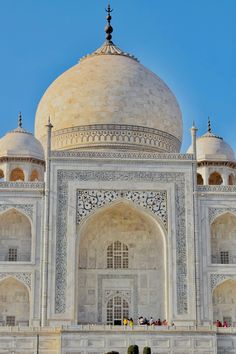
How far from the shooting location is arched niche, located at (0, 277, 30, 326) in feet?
66.1

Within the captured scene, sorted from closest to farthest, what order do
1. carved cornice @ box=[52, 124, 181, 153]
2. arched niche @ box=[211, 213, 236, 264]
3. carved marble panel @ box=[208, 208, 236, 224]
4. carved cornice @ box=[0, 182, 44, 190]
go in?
1. carved cornice @ box=[0, 182, 44, 190]
2. carved marble panel @ box=[208, 208, 236, 224]
3. arched niche @ box=[211, 213, 236, 264]
4. carved cornice @ box=[52, 124, 181, 153]

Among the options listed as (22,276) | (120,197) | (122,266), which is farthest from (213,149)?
(22,276)

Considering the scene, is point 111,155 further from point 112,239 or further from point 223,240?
point 223,240

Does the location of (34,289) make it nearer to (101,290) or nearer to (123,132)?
(101,290)

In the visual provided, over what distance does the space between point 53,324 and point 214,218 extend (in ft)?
16.1

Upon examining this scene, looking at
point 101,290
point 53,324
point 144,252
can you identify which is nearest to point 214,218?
point 144,252

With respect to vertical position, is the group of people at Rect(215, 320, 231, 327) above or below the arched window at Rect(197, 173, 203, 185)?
below

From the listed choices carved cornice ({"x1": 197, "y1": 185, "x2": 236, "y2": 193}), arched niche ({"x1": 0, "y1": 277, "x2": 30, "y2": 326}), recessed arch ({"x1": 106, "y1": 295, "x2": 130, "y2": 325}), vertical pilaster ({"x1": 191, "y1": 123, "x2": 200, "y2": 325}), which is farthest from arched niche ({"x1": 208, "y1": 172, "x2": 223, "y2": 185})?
arched niche ({"x1": 0, "y1": 277, "x2": 30, "y2": 326})

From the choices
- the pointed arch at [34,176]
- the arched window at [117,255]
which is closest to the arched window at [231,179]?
Answer: the arched window at [117,255]

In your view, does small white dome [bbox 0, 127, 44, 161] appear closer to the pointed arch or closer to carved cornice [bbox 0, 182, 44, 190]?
the pointed arch

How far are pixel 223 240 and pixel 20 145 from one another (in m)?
6.17

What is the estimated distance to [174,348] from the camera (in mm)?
17781

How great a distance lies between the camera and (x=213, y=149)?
22672mm

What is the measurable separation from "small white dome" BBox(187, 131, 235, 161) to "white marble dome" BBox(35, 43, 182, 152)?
105 centimetres
